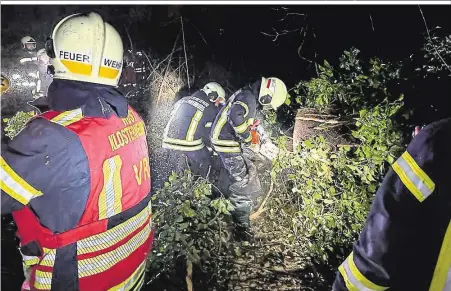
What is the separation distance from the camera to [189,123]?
211 cm

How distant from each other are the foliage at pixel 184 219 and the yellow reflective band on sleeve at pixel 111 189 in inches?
8.9

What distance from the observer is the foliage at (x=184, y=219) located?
212cm

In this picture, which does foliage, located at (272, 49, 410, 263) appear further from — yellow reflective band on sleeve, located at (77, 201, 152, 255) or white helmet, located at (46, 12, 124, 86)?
white helmet, located at (46, 12, 124, 86)

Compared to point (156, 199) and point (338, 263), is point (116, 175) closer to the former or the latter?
point (156, 199)

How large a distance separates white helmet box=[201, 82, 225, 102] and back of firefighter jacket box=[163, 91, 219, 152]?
0.06ft

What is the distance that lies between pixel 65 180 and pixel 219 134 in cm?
70

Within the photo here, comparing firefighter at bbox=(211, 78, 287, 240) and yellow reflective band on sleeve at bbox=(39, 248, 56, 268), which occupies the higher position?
firefighter at bbox=(211, 78, 287, 240)

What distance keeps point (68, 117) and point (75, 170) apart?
0.21 meters

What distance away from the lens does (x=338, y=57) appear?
213 centimetres

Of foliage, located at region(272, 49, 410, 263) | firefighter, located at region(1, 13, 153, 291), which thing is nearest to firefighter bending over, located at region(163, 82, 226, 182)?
firefighter, located at region(1, 13, 153, 291)

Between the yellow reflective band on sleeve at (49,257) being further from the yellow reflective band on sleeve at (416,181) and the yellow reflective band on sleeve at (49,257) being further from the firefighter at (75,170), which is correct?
the yellow reflective band on sleeve at (416,181)

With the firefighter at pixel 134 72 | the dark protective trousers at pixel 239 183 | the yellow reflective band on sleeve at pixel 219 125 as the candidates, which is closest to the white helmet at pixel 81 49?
the firefighter at pixel 134 72

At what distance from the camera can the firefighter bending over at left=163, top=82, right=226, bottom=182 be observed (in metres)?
2.11

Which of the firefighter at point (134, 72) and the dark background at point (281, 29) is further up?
the dark background at point (281, 29)
